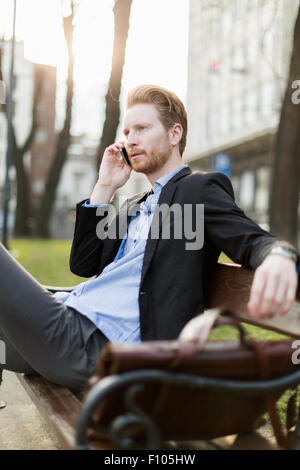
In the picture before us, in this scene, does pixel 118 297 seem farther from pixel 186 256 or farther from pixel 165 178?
pixel 165 178

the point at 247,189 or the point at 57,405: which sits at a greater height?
the point at 57,405

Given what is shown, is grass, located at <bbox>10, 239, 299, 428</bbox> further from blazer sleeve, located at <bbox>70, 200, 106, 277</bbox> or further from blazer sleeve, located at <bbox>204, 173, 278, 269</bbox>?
blazer sleeve, located at <bbox>204, 173, 278, 269</bbox>

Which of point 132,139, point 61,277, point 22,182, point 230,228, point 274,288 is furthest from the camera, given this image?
point 22,182

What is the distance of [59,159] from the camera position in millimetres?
19703

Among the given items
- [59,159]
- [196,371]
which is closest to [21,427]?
[196,371]

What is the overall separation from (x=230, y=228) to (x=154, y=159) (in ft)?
2.41

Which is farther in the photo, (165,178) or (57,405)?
(165,178)

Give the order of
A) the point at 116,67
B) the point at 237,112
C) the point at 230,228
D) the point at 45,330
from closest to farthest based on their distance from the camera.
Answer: the point at 230,228 < the point at 45,330 < the point at 116,67 < the point at 237,112

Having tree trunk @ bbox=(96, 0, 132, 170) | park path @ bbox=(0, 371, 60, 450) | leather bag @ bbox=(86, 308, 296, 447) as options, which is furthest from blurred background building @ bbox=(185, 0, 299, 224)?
leather bag @ bbox=(86, 308, 296, 447)

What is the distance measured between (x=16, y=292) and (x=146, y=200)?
946 mm

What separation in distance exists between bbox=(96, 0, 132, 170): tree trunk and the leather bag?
230 inches

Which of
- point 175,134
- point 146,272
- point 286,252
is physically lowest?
point 146,272
